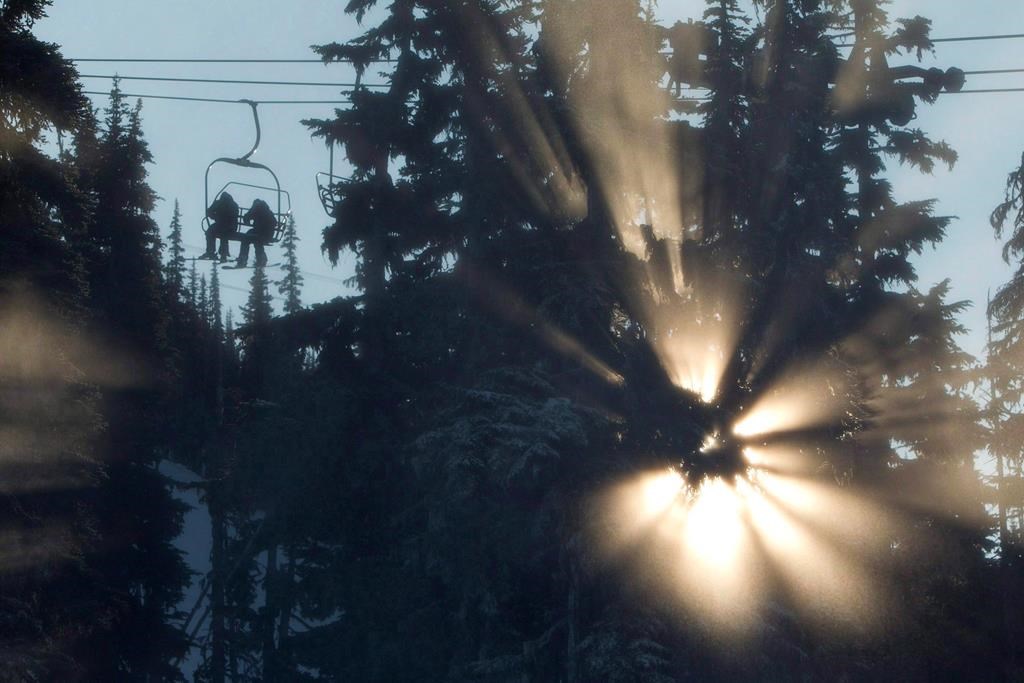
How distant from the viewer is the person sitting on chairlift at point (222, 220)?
19750 mm

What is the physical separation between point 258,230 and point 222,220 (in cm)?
65

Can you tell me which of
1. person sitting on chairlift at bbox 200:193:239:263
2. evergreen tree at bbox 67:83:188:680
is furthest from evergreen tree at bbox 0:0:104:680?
evergreen tree at bbox 67:83:188:680

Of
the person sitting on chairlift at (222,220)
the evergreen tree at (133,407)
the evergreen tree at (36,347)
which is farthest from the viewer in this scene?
the evergreen tree at (133,407)

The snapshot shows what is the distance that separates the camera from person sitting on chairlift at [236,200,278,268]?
19.9 meters

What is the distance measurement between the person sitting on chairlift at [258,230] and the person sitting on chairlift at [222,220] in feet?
0.71

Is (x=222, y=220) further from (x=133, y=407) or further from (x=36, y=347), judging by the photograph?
(x=133, y=407)

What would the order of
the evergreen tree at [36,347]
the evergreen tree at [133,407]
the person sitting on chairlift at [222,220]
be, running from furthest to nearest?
the evergreen tree at [133,407], the person sitting on chairlift at [222,220], the evergreen tree at [36,347]

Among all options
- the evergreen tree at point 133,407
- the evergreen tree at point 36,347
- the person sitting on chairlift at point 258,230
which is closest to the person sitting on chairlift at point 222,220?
the person sitting on chairlift at point 258,230

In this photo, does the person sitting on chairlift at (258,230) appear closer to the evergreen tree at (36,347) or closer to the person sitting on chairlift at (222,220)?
the person sitting on chairlift at (222,220)

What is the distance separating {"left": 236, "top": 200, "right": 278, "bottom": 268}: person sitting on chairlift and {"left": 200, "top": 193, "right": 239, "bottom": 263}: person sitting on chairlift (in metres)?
0.22

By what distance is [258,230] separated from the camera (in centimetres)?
2002

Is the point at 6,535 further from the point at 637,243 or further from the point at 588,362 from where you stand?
the point at 637,243

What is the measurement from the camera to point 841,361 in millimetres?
25172

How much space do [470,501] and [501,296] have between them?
14.6 ft
